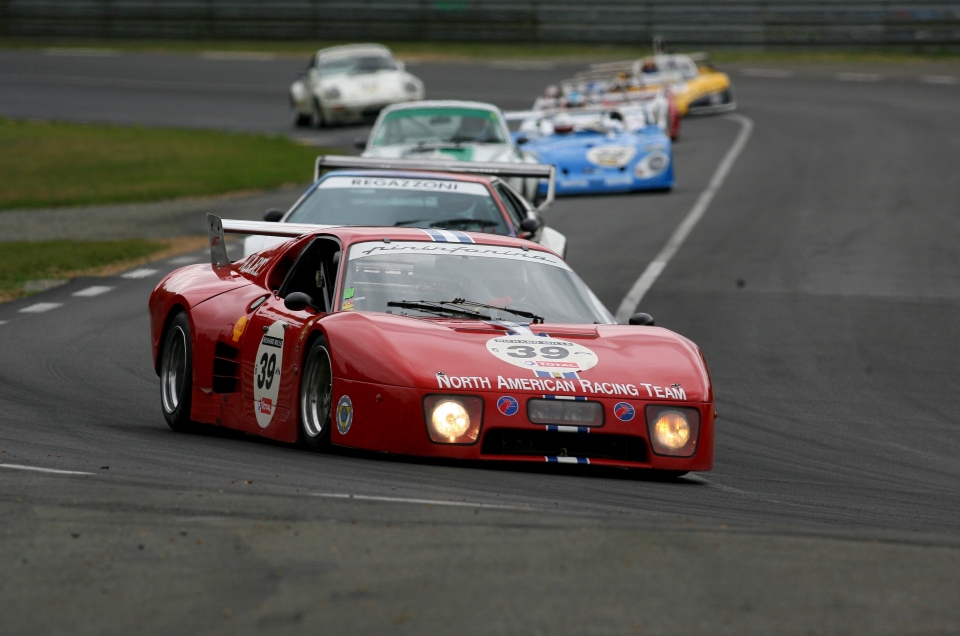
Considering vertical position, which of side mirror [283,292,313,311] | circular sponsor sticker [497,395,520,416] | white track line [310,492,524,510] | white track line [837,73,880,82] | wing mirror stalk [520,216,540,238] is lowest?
white track line [837,73,880,82]

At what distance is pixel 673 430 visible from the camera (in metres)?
7.05

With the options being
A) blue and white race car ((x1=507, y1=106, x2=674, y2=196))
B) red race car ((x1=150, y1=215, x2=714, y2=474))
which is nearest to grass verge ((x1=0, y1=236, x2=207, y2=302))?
blue and white race car ((x1=507, y1=106, x2=674, y2=196))

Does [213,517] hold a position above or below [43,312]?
above

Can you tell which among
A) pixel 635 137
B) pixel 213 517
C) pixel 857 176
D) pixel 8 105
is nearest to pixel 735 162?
pixel 857 176

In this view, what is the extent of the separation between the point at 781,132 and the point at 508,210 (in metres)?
20.4

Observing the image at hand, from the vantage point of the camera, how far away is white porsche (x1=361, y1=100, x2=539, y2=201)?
17859 mm

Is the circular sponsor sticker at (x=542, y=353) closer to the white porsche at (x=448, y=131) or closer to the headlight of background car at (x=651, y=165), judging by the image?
the white porsche at (x=448, y=131)

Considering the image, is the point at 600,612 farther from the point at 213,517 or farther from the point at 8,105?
the point at 8,105

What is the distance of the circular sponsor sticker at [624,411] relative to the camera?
6.91 m

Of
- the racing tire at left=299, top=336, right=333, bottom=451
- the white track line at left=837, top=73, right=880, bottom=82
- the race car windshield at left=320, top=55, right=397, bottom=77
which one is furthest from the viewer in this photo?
the white track line at left=837, top=73, right=880, bottom=82

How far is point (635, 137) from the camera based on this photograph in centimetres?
2255

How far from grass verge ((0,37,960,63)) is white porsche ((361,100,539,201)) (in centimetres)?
2617

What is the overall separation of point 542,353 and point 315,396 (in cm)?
106

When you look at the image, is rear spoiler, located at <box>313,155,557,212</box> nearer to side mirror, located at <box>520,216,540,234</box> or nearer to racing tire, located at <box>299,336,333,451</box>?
side mirror, located at <box>520,216,540,234</box>
